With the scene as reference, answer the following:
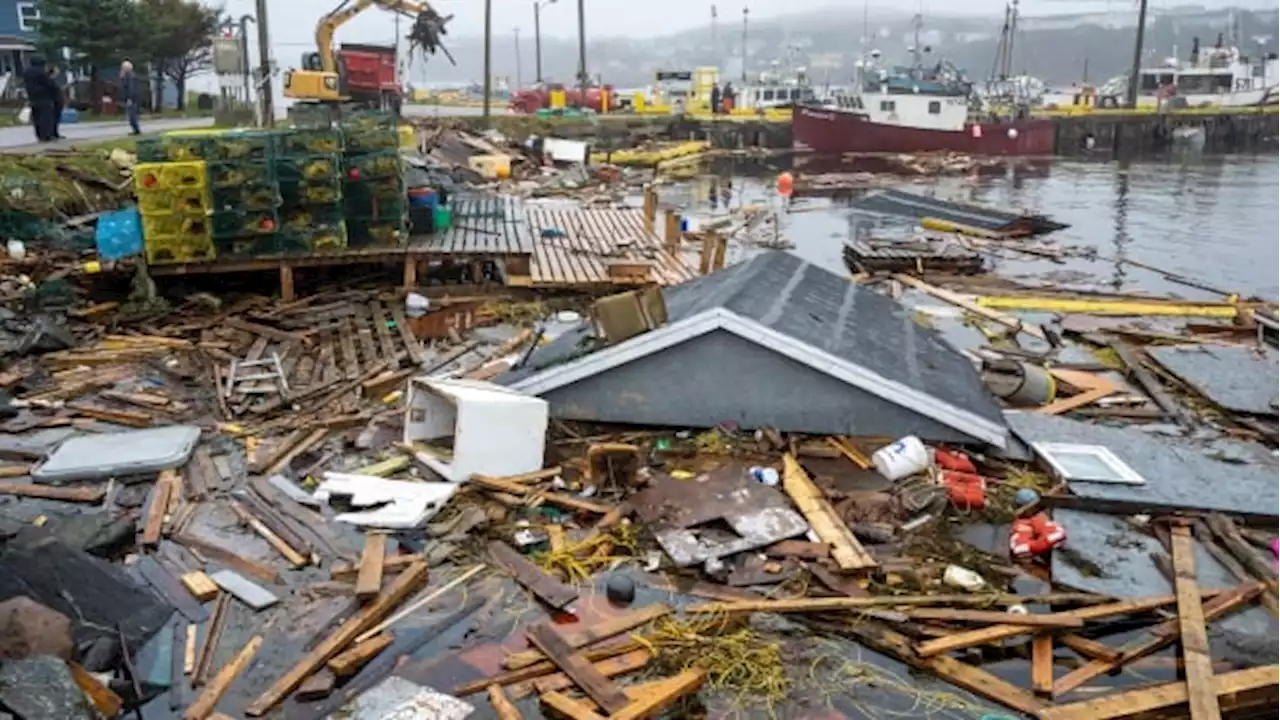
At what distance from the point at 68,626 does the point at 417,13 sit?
18.6 meters

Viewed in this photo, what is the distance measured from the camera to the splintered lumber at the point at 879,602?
6305 millimetres

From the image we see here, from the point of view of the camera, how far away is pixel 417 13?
71.4 ft

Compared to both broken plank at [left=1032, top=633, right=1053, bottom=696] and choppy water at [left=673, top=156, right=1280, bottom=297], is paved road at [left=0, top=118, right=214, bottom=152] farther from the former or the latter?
broken plank at [left=1032, top=633, right=1053, bottom=696]

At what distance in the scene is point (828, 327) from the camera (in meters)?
9.47

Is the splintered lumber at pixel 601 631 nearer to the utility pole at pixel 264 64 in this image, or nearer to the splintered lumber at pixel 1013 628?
the splintered lumber at pixel 1013 628

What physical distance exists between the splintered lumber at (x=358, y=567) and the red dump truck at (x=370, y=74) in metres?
23.3

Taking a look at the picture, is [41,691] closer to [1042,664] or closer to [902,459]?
[1042,664]

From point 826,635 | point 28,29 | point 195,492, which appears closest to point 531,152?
point 28,29

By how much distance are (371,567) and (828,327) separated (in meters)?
4.87

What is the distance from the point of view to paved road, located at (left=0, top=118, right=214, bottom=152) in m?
21.0

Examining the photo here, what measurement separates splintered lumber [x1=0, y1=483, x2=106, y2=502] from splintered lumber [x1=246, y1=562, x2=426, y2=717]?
3.01 meters

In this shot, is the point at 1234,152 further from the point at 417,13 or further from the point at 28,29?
the point at 28,29

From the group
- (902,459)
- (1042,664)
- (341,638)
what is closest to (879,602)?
(1042,664)

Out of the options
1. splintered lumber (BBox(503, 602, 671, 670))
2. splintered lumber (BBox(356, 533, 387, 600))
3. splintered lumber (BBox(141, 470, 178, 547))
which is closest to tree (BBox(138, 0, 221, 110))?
splintered lumber (BBox(141, 470, 178, 547))
